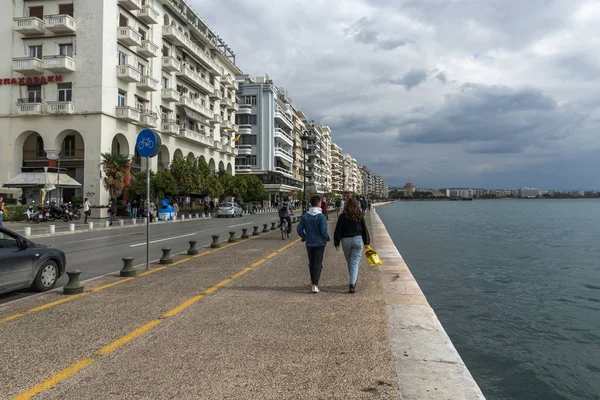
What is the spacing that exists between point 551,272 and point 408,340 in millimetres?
12266

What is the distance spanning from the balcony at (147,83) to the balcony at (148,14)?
17.7 feet

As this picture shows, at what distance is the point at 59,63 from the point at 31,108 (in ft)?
14.3

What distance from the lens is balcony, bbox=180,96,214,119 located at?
44.8 m

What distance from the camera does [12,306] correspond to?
629 centimetres

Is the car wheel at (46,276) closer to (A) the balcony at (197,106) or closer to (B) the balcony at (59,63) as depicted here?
(B) the balcony at (59,63)

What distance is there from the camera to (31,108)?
3325 centimetres

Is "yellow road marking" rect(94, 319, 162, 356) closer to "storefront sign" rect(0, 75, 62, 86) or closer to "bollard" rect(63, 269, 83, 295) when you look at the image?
"bollard" rect(63, 269, 83, 295)

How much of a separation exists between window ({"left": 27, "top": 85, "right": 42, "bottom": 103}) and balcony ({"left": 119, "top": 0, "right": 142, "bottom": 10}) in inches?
387

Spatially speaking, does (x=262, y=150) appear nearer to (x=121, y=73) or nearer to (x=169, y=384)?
(x=121, y=73)

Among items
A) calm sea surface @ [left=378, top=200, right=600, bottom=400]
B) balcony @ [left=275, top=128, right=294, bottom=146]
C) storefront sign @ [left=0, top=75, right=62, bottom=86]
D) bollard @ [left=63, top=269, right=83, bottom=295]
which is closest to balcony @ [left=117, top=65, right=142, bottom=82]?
storefront sign @ [left=0, top=75, right=62, bottom=86]

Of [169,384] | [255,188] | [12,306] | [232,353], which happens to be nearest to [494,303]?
[232,353]

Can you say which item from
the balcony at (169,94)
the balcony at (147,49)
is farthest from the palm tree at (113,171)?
the balcony at (169,94)

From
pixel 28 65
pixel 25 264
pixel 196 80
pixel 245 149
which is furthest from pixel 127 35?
pixel 245 149

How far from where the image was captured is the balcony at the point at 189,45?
42.0m
